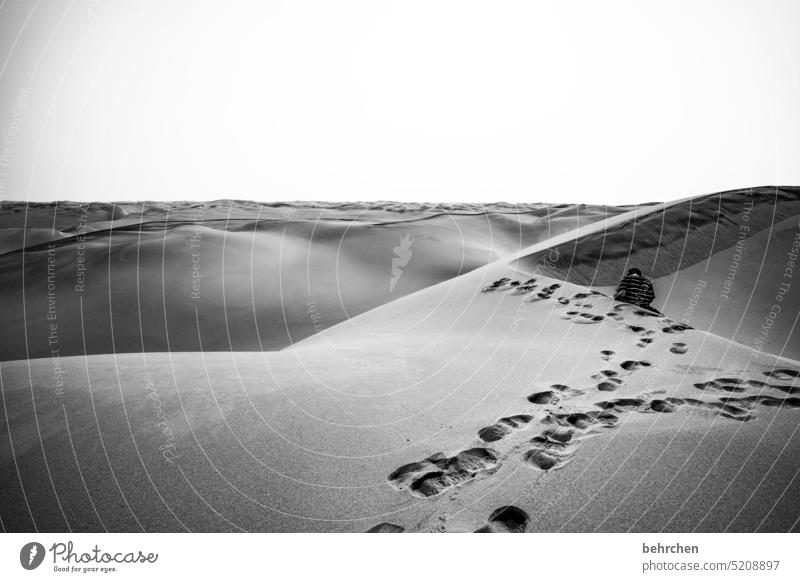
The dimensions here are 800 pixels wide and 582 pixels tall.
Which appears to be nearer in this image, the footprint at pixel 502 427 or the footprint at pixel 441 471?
the footprint at pixel 441 471

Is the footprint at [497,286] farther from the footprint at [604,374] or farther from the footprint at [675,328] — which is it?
the footprint at [604,374]

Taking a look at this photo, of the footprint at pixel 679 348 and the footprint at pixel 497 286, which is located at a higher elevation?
the footprint at pixel 497 286

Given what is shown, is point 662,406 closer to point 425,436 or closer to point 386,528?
point 425,436

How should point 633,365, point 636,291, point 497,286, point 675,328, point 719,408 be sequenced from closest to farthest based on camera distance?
point 719,408 → point 633,365 → point 675,328 → point 636,291 → point 497,286

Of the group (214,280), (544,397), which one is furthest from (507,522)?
(214,280)

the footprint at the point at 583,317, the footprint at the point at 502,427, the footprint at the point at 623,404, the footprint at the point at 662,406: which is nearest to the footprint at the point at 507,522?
the footprint at the point at 502,427

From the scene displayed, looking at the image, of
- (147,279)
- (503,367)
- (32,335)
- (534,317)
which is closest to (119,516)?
(503,367)
